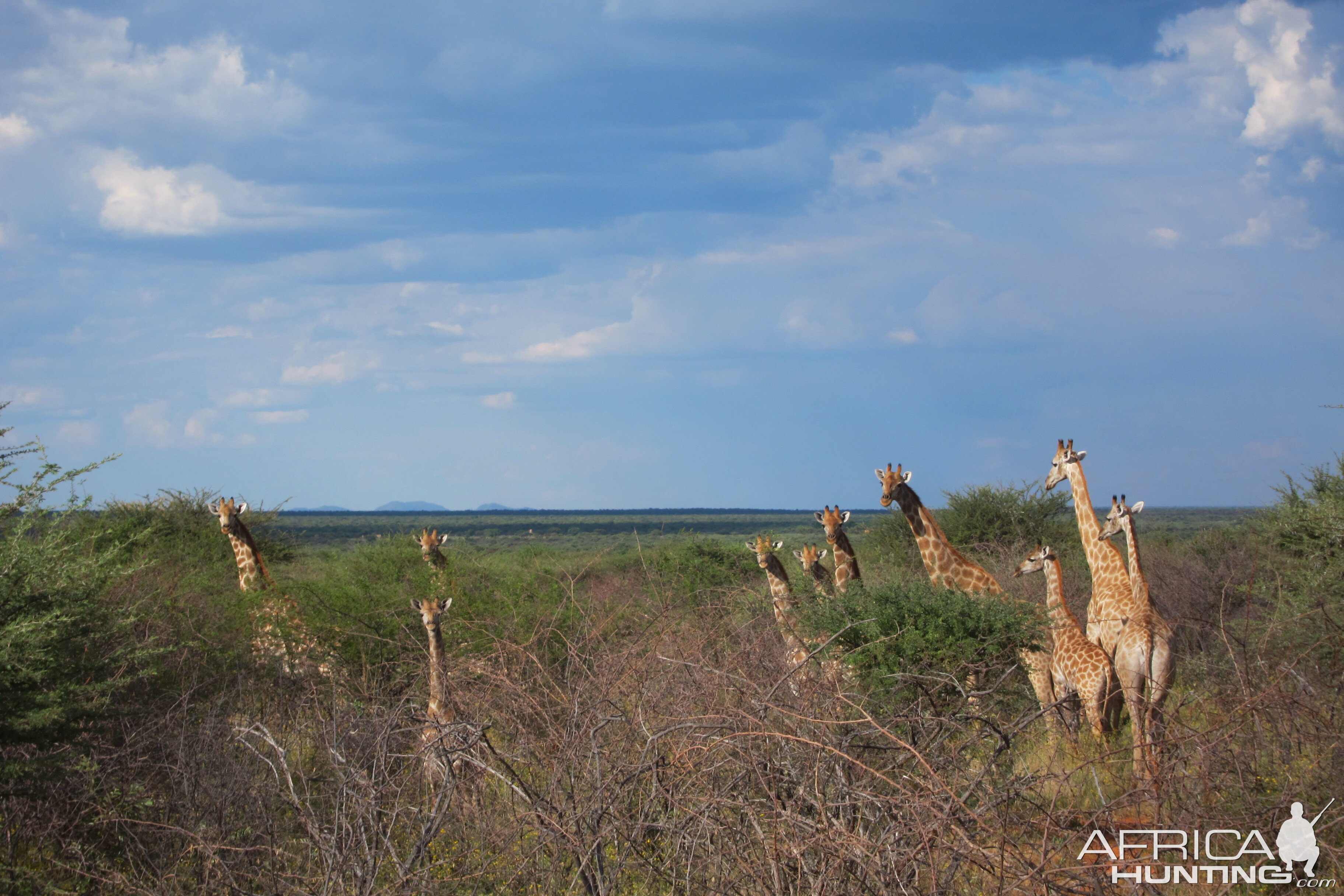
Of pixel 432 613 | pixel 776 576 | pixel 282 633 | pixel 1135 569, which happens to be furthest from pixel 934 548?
pixel 282 633

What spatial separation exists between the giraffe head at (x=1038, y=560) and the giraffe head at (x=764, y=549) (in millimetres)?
2704

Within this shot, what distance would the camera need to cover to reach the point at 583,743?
4.81 meters

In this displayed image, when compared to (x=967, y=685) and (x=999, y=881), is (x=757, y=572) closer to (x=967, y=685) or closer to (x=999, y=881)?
(x=967, y=685)

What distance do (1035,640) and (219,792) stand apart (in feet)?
21.6

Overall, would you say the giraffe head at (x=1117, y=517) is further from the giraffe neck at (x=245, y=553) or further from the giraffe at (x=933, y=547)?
the giraffe neck at (x=245, y=553)

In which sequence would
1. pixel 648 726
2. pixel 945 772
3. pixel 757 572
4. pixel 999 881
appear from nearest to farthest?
1. pixel 999 881
2. pixel 945 772
3. pixel 648 726
4. pixel 757 572

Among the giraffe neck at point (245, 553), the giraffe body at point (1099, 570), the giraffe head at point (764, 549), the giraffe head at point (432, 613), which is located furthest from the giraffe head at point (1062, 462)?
the giraffe neck at point (245, 553)

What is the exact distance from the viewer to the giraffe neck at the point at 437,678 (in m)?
7.54

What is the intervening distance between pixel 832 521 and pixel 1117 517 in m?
2.98

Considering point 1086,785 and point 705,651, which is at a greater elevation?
point 705,651

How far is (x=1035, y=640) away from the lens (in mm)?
8727

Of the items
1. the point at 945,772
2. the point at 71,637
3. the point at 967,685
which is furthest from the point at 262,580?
the point at 945,772

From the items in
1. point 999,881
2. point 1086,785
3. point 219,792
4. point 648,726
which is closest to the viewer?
point 999,881

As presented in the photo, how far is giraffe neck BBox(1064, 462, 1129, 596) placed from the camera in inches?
365
